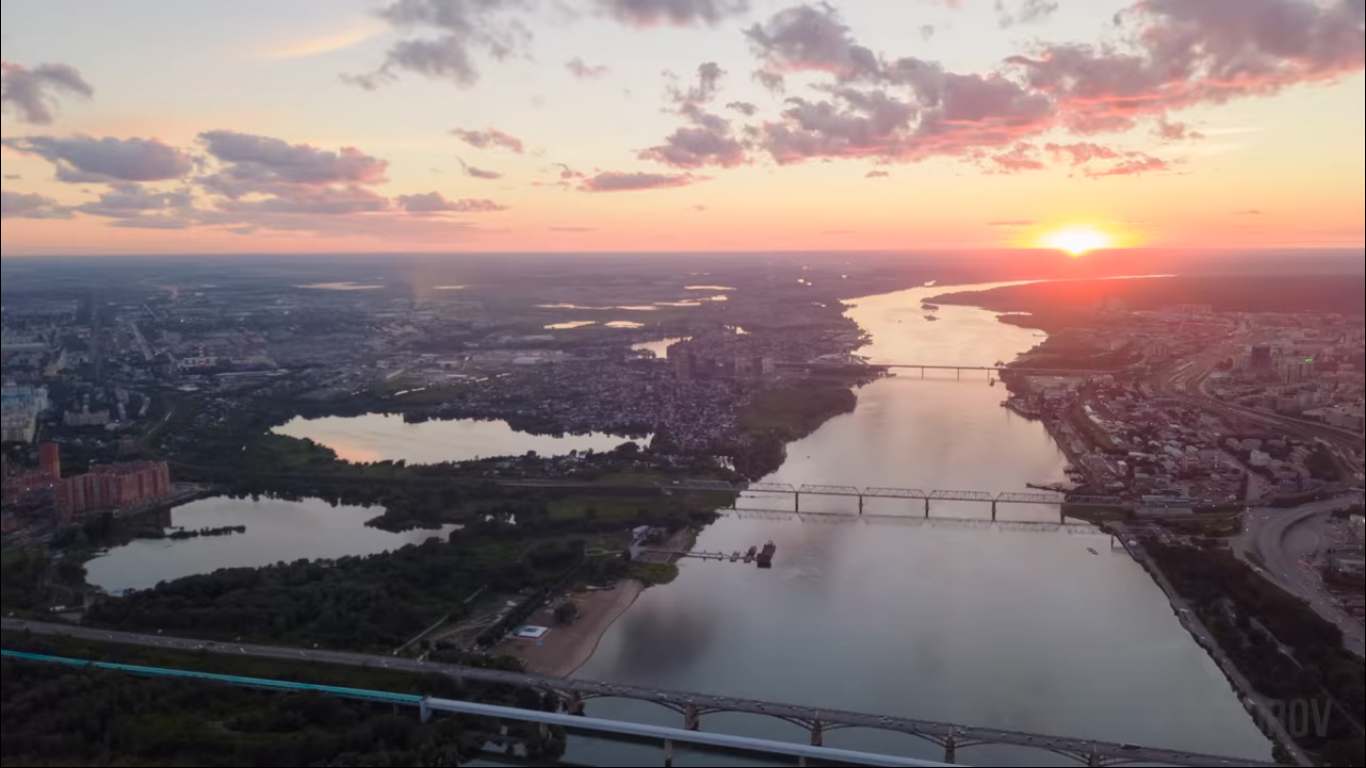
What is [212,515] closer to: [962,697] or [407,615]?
[407,615]

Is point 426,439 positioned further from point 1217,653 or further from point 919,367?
point 1217,653

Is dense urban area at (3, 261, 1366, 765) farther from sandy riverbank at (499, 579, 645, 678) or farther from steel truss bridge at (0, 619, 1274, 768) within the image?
steel truss bridge at (0, 619, 1274, 768)

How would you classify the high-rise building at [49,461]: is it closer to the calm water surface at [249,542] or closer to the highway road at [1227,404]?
the calm water surface at [249,542]

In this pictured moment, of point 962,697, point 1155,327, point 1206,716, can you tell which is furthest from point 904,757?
point 1155,327

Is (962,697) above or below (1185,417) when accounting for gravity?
below

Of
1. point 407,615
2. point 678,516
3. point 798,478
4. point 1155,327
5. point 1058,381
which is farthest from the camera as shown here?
point 1155,327

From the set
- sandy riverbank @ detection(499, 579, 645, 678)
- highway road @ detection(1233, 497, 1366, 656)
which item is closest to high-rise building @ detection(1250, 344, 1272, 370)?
highway road @ detection(1233, 497, 1366, 656)

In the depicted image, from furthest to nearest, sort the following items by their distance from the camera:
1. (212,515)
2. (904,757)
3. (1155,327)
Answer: (1155,327), (212,515), (904,757)
